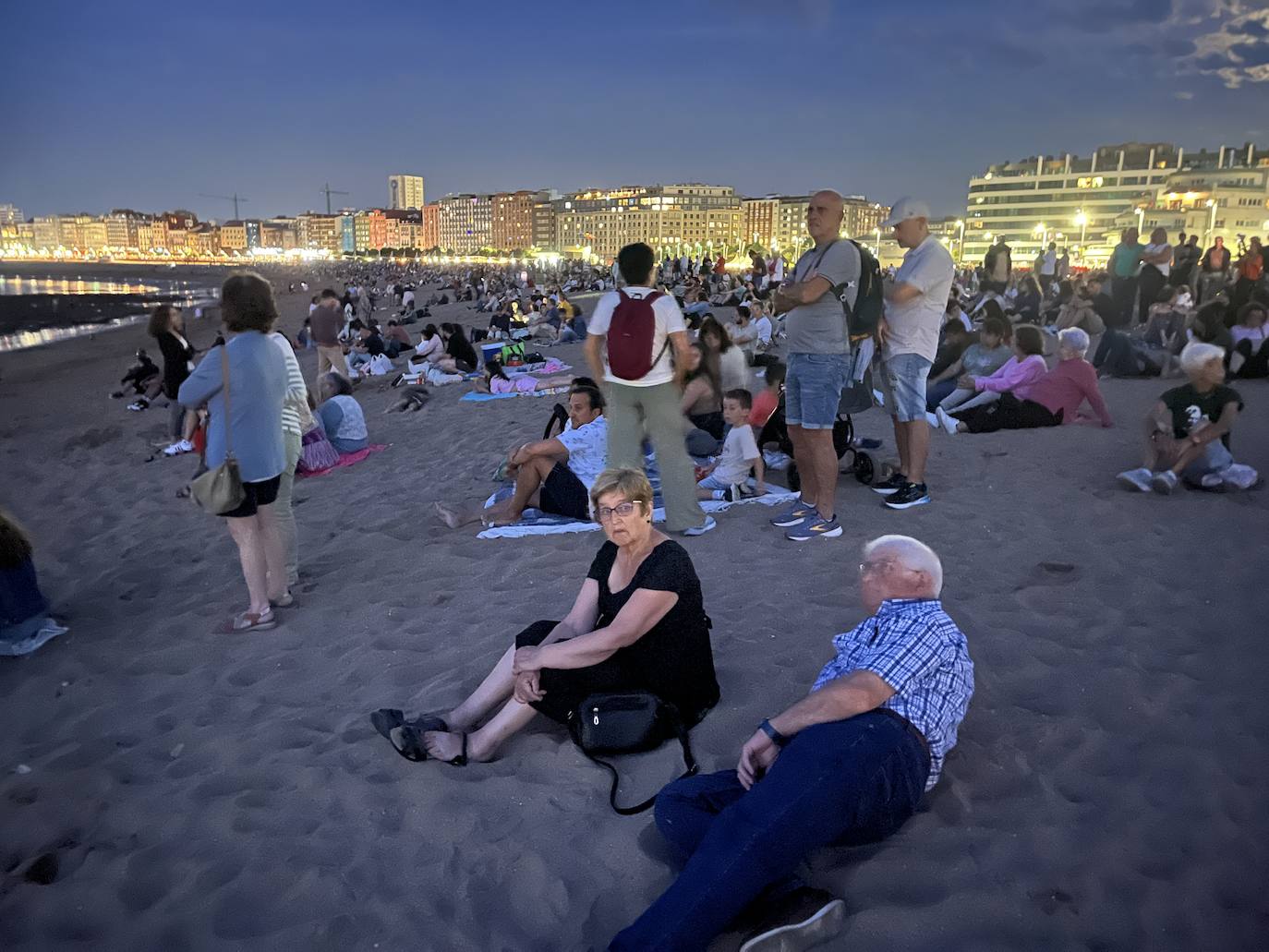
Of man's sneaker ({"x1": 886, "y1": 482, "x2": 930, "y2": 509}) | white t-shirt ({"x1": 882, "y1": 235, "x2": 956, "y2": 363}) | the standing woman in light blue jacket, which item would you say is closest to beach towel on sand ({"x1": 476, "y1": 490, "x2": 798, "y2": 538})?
man's sneaker ({"x1": 886, "y1": 482, "x2": 930, "y2": 509})

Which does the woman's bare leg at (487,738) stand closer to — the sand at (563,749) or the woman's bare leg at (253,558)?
the sand at (563,749)

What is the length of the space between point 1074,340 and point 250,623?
646 cm

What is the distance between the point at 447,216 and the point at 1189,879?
634 feet

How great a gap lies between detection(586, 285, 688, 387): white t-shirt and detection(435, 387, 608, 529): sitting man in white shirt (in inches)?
30.1

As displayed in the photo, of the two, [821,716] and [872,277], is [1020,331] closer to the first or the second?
[872,277]

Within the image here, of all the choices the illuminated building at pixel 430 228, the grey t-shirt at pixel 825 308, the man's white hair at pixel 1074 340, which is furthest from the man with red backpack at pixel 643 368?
the illuminated building at pixel 430 228

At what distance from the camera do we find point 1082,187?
87500 millimetres

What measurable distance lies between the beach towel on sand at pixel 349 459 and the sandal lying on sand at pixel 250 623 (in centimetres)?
329

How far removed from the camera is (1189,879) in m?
2.19

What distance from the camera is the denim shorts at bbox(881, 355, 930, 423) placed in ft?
16.9

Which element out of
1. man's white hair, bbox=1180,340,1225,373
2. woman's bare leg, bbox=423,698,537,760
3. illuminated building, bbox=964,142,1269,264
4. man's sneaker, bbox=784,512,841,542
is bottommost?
woman's bare leg, bbox=423,698,537,760

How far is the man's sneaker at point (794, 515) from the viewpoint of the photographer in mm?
4992

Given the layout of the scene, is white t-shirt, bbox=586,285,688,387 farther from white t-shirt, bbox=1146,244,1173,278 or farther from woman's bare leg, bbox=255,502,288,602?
white t-shirt, bbox=1146,244,1173,278

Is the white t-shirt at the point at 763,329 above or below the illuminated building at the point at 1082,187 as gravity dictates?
below
